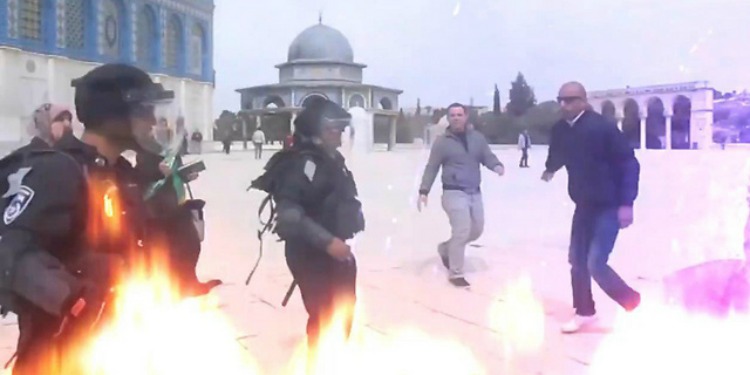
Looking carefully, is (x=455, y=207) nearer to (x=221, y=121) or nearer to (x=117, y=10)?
(x=221, y=121)

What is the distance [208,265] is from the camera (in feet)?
17.1

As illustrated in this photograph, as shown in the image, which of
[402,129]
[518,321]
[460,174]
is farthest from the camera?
[460,174]

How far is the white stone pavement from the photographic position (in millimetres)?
3539

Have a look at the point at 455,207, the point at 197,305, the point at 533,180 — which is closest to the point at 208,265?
the point at 197,305

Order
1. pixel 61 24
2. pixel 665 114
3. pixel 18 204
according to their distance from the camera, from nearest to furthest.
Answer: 1. pixel 18 204
2. pixel 61 24
3. pixel 665 114

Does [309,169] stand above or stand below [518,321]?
Answer: above

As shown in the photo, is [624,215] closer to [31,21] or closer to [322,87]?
[322,87]

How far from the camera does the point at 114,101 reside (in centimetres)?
149

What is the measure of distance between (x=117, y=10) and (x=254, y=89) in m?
0.82

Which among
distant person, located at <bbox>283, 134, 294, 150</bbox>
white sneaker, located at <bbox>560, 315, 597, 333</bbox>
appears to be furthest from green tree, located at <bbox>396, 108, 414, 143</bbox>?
white sneaker, located at <bbox>560, 315, 597, 333</bbox>

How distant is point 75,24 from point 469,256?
3.55 metres

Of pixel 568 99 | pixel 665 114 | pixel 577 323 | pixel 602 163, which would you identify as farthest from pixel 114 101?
pixel 665 114

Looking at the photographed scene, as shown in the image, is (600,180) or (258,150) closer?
(258,150)

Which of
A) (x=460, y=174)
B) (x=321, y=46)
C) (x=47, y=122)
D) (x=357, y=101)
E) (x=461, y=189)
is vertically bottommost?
(x=461, y=189)
